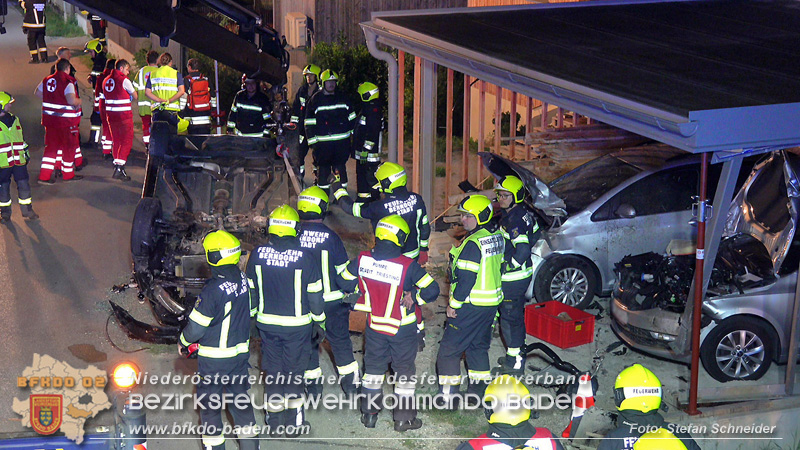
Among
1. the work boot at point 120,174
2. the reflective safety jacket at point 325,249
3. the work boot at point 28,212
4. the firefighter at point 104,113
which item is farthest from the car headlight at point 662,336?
the firefighter at point 104,113

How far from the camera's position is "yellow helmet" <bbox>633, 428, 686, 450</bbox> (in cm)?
442

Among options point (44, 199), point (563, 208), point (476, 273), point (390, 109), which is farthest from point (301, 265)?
point (44, 199)

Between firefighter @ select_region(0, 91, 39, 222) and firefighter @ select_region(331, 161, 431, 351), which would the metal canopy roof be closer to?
firefighter @ select_region(331, 161, 431, 351)

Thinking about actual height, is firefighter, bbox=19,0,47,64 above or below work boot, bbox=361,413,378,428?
above

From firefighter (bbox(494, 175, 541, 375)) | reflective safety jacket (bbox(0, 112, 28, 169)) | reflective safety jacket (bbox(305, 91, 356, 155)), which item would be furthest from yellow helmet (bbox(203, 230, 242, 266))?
reflective safety jacket (bbox(0, 112, 28, 169))

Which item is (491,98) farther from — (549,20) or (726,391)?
(726,391)

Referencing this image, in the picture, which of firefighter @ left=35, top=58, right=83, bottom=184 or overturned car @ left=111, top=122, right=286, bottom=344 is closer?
overturned car @ left=111, top=122, right=286, bottom=344

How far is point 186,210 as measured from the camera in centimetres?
936

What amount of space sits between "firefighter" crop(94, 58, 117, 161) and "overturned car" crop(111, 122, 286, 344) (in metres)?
4.61

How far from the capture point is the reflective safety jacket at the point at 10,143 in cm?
1120

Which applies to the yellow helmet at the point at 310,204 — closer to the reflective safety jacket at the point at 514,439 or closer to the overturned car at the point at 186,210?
the overturned car at the point at 186,210

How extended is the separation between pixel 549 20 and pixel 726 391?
510 cm

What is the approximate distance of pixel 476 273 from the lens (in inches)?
281

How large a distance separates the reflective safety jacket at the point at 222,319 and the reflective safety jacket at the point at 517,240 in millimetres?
2526
